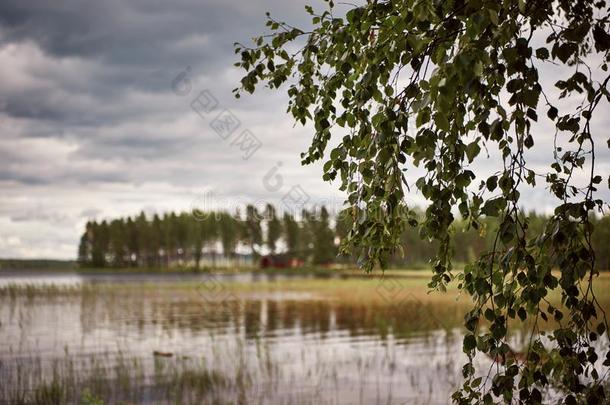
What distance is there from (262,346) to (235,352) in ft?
4.17

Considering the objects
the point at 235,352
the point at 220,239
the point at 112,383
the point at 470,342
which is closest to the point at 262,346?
the point at 235,352

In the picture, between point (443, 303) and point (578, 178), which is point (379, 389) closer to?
point (578, 178)

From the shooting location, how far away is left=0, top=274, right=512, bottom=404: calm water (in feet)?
41.2

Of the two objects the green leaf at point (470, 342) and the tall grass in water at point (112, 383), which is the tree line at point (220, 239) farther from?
the green leaf at point (470, 342)

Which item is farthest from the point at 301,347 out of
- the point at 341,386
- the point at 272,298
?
the point at 272,298

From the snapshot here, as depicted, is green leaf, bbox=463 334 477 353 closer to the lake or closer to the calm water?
the lake

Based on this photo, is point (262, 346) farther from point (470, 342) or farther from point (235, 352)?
point (470, 342)

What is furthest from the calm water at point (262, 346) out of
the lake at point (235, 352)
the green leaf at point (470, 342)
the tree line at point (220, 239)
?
the tree line at point (220, 239)

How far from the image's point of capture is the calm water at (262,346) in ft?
41.2

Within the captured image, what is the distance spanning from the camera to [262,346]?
17.7 meters

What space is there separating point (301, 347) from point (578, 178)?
1463 cm

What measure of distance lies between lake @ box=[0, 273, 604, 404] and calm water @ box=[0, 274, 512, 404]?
0.13 feet

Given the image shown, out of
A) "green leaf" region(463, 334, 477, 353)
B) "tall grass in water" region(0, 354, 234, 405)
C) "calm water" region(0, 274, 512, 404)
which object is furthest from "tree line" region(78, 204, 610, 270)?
"green leaf" region(463, 334, 477, 353)

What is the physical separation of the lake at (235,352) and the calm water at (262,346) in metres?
0.04
